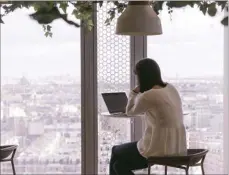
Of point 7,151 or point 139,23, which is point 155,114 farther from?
point 7,151

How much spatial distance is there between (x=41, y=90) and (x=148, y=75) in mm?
1093

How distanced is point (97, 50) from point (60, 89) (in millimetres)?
706

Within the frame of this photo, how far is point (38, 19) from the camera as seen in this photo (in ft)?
4.32

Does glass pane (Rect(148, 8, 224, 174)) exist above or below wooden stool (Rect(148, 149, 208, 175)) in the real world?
above

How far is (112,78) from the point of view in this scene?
3.96 meters

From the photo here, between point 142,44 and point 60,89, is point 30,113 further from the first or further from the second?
point 142,44

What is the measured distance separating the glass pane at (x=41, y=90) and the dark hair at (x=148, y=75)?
63 centimetres

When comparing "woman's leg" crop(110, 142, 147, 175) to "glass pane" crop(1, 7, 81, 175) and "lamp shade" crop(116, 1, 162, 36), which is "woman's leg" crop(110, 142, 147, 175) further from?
"lamp shade" crop(116, 1, 162, 36)

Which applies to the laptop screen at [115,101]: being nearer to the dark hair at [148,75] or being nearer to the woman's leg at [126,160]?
the woman's leg at [126,160]

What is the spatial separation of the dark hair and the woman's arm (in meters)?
0.07

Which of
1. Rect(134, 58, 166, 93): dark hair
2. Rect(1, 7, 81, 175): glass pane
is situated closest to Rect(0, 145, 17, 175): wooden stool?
Rect(1, 7, 81, 175): glass pane

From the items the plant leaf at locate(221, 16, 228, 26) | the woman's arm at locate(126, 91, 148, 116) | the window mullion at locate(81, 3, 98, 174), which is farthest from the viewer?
the window mullion at locate(81, 3, 98, 174)

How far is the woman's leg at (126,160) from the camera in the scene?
3031 millimetres

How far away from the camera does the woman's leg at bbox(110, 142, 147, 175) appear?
3.03 m
